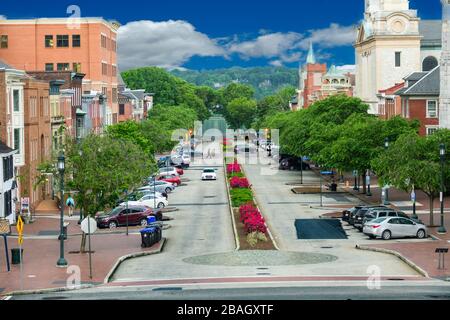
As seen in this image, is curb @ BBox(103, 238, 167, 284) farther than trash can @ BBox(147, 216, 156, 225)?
No

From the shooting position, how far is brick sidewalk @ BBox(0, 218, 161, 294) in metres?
35.6

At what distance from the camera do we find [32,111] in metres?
73.5

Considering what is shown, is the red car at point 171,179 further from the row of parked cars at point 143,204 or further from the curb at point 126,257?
the curb at point 126,257

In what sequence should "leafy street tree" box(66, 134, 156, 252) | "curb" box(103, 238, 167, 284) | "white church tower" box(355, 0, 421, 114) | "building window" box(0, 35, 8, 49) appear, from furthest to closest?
"white church tower" box(355, 0, 421, 114), "building window" box(0, 35, 8, 49), "leafy street tree" box(66, 134, 156, 252), "curb" box(103, 238, 167, 284)

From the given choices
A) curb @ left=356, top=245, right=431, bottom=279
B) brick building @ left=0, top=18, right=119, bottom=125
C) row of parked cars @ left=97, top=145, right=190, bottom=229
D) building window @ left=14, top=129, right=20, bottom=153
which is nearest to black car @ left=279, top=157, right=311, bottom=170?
row of parked cars @ left=97, top=145, right=190, bottom=229

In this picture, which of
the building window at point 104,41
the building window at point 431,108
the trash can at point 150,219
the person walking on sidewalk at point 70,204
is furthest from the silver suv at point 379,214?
the building window at point 104,41

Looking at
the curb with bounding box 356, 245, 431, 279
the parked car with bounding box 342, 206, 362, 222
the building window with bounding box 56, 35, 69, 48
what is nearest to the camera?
the curb with bounding box 356, 245, 431, 279

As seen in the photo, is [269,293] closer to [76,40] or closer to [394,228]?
[394,228]

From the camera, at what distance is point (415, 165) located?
56812 mm

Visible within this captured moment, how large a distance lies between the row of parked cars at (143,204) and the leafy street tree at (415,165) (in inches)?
589

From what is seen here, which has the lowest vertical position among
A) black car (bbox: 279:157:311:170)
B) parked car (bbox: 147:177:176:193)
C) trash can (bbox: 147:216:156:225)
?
trash can (bbox: 147:216:156:225)

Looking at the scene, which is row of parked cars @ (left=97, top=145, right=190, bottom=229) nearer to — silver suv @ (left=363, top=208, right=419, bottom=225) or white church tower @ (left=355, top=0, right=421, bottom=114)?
silver suv @ (left=363, top=208, right=419, bottom=225)

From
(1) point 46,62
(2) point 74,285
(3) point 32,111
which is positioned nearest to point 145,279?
(2) point 74,285

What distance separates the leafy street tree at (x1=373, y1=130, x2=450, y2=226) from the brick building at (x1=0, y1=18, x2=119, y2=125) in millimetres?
59942
